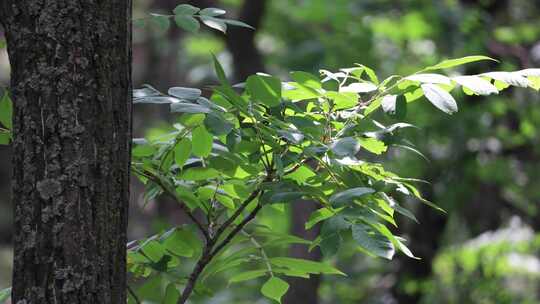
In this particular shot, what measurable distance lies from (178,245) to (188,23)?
0.40m

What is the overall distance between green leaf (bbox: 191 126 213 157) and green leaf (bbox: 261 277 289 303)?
0.24 m

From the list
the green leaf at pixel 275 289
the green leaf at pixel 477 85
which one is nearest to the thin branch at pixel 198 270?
the green leaf at pixel 275 289

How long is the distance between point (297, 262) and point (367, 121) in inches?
11.2

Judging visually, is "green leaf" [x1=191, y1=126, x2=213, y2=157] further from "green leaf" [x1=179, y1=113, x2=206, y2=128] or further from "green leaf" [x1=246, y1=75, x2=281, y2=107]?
"green leaf" [x1=246, y1=75, x2=281, y2=107]

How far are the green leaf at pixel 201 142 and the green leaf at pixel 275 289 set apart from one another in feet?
0.79

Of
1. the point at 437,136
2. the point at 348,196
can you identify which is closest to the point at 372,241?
the point at 348,196

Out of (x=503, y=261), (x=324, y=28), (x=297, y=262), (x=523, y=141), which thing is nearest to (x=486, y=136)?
(x=523, y=141)

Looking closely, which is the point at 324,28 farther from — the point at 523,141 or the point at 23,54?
the point at 23,54

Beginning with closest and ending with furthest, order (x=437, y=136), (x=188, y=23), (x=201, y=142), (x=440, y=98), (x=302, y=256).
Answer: (x=440, y=98) < (x=201, y=142) < (x=188, y=23) < (x=302, y=256) < (x=437, y=136)

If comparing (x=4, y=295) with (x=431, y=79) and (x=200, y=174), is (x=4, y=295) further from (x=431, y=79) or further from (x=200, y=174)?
(x=431, y=79)

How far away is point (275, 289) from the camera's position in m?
1.30

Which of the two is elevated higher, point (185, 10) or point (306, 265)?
point (185, 10)

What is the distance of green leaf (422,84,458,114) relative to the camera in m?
1.16

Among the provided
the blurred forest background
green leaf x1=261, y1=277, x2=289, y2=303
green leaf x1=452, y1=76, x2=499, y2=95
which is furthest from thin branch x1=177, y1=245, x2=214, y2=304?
the blurred forest background
